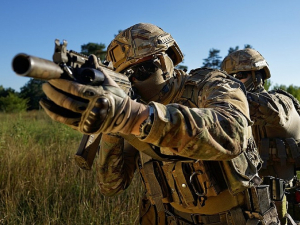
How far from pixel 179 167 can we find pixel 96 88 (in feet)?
3.62

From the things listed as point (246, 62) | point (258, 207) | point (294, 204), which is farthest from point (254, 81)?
point (258, 207)

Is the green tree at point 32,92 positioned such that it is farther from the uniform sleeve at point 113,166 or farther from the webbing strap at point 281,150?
the uniform sleeve at point 113,166

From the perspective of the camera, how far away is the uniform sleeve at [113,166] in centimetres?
246

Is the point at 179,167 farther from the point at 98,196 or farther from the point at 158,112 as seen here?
the point at 98,196

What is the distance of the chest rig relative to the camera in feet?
6.58

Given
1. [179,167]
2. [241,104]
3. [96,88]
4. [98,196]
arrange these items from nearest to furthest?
[96,88] → [241,104] → [179,167] → [98,196]

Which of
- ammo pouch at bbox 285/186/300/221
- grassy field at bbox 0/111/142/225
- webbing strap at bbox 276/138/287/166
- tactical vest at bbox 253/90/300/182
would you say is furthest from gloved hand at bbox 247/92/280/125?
grassy field at bbox 0/111/142/225

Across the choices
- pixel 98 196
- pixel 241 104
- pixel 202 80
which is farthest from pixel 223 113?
pixel 98 196

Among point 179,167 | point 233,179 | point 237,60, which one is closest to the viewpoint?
point 233,179

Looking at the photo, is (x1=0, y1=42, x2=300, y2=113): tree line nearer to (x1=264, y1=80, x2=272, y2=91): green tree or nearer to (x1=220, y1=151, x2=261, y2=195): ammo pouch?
(x1=264, y1=80, x2=272, y2=91): green tree

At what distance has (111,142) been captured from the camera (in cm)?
244

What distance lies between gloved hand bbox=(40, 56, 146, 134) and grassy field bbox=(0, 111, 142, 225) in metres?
2.26

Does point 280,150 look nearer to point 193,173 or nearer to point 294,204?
point 294,204

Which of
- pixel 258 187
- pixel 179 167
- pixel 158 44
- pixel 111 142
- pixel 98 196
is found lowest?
pixel 98 196
